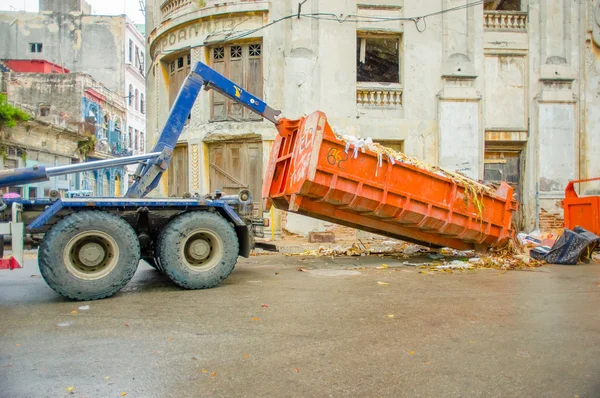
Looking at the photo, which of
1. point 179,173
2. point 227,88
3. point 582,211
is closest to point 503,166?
point 582,211

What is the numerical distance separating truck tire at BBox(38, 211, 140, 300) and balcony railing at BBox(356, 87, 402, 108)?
959 centimetres

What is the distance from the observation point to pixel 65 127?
2683 centimetres

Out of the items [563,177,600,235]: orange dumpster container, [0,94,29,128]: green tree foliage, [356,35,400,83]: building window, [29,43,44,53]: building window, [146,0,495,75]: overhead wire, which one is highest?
[29,43,44,53]: building window

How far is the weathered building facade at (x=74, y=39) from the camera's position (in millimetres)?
36500

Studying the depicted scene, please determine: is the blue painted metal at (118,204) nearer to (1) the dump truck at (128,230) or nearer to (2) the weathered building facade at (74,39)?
(1) the dump truck at (128,230)

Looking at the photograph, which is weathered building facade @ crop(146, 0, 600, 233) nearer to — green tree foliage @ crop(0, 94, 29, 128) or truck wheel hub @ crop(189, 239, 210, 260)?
truck wheel hub @ crop(189, 239, 210, 260)

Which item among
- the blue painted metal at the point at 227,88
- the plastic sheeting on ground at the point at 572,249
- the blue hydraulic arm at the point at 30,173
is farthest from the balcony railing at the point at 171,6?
the plastic sheeting on ground at the point at 572,249

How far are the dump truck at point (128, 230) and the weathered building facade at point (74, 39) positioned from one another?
1242 inches

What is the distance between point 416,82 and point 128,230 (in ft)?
34.6

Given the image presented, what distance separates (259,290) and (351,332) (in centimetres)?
237

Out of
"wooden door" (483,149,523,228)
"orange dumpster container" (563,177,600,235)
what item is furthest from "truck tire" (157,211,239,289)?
"wooden door" (483,149,523,228)

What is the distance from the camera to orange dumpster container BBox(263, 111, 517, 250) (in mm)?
7934

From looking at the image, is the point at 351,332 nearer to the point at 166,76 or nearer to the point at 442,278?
the point at 442,278

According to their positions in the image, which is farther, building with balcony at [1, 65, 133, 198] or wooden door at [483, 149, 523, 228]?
building with balcony at [1, 65, 133, 198]
